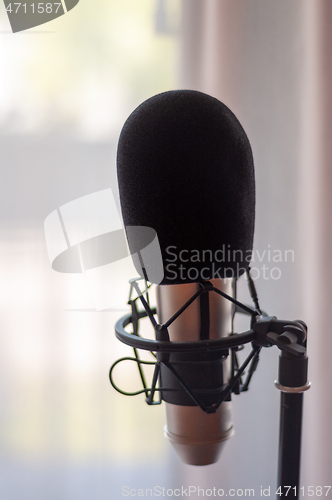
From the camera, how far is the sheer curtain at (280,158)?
993mm

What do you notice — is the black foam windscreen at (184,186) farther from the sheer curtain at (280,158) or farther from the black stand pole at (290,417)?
the sheer curtain at (280,158)

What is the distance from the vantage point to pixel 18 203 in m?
0.98

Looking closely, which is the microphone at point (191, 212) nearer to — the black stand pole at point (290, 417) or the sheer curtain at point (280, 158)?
the black stand pole at point (290, 417)

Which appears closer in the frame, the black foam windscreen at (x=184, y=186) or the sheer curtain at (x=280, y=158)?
the black foam windscreen at (x=184, y=186)

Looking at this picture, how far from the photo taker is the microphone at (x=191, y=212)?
0.54m

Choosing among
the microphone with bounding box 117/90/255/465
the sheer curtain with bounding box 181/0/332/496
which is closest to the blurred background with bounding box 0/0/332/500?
the sheer curtain with bounding box 181/0/332/496

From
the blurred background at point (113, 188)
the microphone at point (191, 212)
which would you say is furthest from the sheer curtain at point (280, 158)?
the microphone at point (191, 212)

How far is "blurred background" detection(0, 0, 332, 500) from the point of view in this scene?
97 centimetres

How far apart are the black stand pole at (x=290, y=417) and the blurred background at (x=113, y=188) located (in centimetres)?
51

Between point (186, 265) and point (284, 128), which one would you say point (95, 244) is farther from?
point (284, 128)

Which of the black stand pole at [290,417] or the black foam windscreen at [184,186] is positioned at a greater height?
the black foam windscreen at [184,186]

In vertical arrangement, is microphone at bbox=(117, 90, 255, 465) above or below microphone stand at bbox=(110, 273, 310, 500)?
above

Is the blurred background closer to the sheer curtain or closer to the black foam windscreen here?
the sheer curtain

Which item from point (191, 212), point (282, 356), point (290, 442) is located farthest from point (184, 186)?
point (290, 442)
